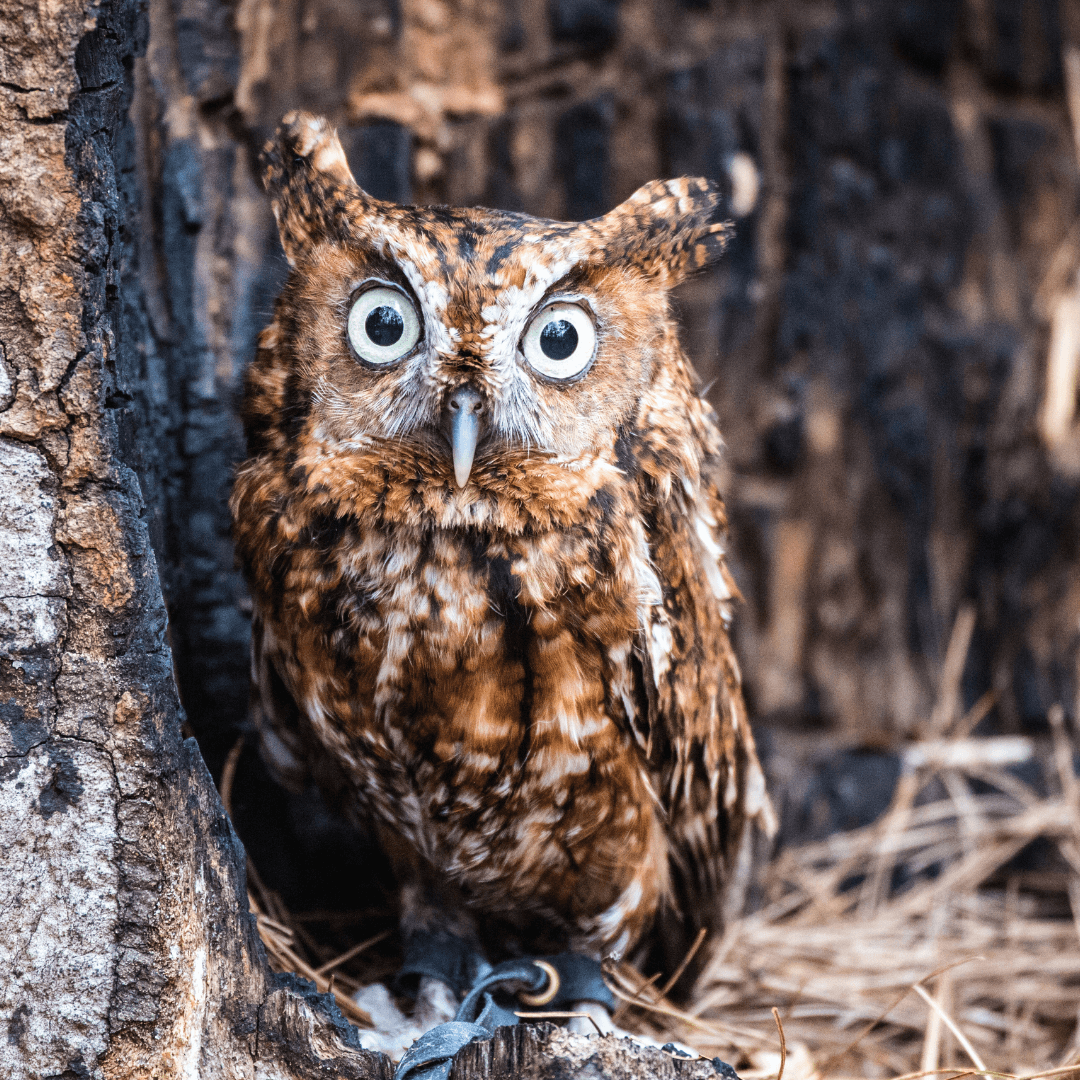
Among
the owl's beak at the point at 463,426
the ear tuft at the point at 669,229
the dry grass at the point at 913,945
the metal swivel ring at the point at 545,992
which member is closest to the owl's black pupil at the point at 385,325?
the owl's beak at the point at 463,426

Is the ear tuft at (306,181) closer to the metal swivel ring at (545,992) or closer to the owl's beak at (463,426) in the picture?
the owl's beak at (463,426)

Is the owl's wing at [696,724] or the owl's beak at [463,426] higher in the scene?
the owl's beak at [463,426]

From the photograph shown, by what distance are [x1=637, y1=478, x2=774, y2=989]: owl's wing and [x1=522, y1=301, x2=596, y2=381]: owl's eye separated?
0.23 m

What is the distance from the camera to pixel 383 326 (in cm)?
126

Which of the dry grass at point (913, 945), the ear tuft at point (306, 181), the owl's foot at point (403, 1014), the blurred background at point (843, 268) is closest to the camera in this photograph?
the ear tuft at point (306, 181)

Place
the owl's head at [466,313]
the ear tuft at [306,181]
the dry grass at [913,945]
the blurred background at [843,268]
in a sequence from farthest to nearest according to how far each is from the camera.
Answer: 1. the blurred background at [843,268]
2. the dry grass at [913,945]
3. the ear tuft at [306,181]
4. the owl's head at [466,313]

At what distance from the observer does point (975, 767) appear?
2445 millimetres

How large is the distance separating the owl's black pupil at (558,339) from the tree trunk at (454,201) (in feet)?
1.55

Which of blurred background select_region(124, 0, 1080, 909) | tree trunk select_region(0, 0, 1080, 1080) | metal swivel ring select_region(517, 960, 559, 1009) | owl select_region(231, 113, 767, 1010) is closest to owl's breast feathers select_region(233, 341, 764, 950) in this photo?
owl select_region(231, 113, 767, 1010)

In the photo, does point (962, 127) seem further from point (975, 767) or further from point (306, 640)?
point (306, 640)

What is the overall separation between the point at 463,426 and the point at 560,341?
0.58ft

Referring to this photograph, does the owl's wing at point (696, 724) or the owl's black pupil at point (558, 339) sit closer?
the owl's black pupil at point (558, 339)

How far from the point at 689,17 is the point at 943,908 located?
200cm

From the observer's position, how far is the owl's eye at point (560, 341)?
4.15 feet
